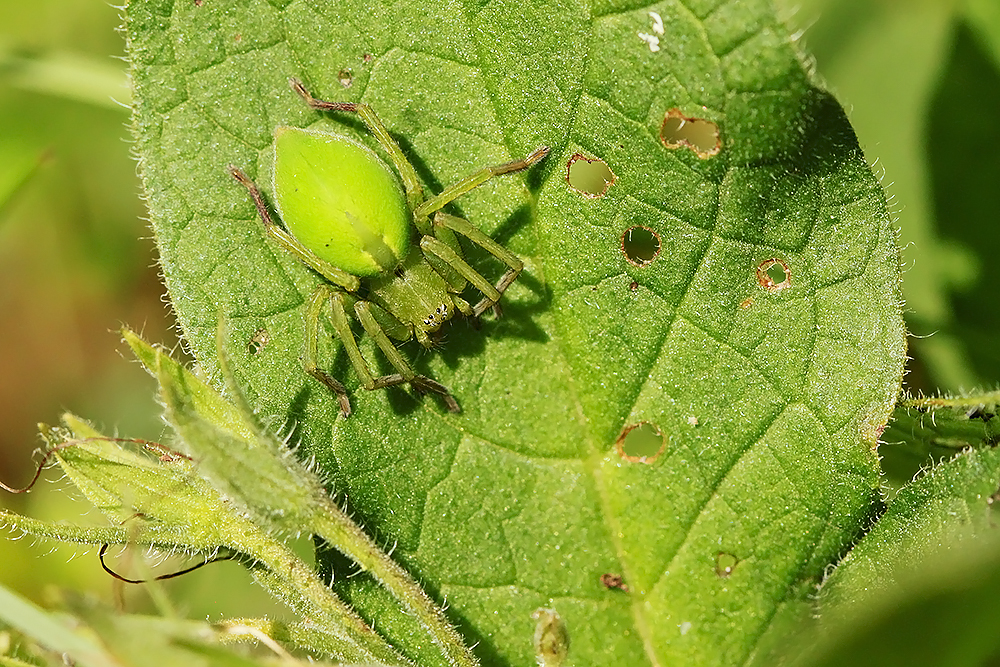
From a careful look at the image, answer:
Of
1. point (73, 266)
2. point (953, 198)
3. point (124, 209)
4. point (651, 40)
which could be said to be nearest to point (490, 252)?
point (651, 40)

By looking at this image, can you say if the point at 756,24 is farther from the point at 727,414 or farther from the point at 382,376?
the point at 382,376

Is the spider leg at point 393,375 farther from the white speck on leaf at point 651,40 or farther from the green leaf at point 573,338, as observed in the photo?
the white speck on leaf at point 651,40

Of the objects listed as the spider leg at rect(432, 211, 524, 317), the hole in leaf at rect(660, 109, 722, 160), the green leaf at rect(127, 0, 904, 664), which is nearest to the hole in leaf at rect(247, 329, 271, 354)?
the green leaf at rect(127, 0, 904, 664)

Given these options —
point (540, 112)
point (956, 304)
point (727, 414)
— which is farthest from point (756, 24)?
point (956, 304)

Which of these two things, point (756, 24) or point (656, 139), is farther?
point (656, 139)

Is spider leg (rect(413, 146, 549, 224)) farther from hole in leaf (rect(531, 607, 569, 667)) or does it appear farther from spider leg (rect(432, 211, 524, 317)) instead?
hole in leaf (rect(531, 607, 569, 667))

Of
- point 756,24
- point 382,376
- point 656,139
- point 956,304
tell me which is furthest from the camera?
point 956,304
